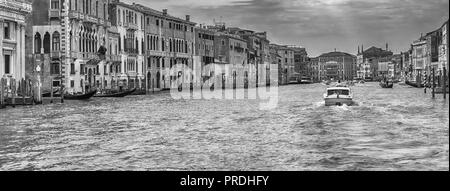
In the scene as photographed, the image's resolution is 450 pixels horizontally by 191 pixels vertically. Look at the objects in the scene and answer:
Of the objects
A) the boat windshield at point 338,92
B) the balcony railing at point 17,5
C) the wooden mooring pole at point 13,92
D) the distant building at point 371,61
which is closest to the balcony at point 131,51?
the balcony railing at point 17,5

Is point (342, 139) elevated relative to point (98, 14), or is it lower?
lower

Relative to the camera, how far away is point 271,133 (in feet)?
34.7

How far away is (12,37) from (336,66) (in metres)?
110

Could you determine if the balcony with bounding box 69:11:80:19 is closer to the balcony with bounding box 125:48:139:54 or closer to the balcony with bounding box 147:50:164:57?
the balcony with bounding box 125:48:139:54

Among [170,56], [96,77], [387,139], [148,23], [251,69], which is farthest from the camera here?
[251,69]

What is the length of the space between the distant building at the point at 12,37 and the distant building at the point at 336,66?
10336 centimetres

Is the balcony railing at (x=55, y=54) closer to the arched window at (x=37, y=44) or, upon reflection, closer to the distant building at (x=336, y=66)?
the arched window at (x=37, y=44)

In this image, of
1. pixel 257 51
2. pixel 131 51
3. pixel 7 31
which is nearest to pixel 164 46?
pixel 131 51

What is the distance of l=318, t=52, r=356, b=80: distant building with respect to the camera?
125 m

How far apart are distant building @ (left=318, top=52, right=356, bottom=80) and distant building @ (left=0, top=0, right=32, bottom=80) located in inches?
4069

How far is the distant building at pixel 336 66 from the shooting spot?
124750mm

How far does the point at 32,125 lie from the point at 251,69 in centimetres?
5149
